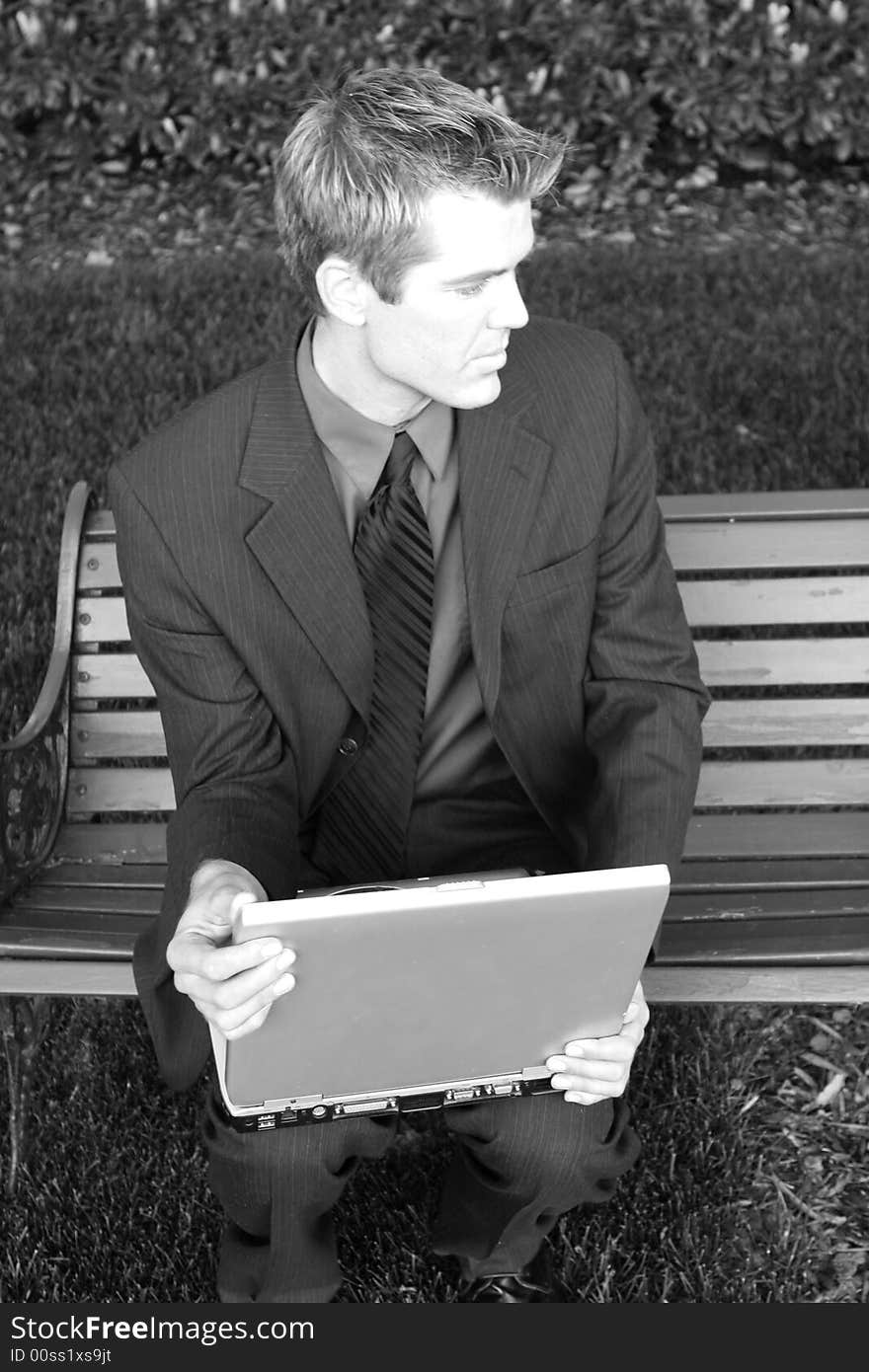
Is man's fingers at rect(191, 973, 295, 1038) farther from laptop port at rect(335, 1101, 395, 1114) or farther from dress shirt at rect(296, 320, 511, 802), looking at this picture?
dress shirt at rect(296, 320, 511, 802)

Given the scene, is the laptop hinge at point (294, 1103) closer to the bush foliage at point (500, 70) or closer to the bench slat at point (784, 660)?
the bench slat at point (784, 660)

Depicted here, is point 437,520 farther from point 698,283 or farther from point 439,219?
point 698,283

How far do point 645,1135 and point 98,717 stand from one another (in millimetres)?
1285

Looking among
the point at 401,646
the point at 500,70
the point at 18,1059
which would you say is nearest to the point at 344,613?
the point at 401,646

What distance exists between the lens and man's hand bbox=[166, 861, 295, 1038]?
175cm

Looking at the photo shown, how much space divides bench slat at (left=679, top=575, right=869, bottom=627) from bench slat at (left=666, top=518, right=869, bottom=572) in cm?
3

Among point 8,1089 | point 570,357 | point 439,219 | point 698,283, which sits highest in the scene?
point 439,219

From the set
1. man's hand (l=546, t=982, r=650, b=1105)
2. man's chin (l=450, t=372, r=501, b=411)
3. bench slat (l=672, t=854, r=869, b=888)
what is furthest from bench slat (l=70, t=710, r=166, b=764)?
man's hand (l=546, t=982, r=650, b=1105)

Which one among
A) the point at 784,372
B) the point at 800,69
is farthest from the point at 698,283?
the point at 800,69

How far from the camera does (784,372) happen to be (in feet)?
16.7

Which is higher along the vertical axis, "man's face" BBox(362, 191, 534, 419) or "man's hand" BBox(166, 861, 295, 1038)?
"man's face" BBox(362, 191, 534, 419)

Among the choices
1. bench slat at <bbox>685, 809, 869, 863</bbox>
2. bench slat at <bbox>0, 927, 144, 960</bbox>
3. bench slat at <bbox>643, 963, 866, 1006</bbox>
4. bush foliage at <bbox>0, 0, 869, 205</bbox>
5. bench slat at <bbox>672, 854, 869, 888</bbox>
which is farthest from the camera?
bush foliage at <bbox>0, 0, 869, 205</bbox>

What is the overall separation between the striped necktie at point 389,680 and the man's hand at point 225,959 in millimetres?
413

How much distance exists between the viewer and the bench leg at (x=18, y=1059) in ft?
9.48
